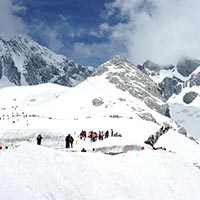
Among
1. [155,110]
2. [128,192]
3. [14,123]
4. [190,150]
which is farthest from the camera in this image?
[155,110]

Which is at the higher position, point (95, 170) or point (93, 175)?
point (95, 170)

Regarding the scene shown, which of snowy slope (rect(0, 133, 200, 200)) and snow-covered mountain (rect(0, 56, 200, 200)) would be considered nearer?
snowy slope (rect(0, 133, 200, 200))

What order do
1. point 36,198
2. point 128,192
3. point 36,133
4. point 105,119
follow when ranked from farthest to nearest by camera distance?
point 105,119
point 36,133
point 128,192
point 36,198

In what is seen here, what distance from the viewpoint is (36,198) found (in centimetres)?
1983

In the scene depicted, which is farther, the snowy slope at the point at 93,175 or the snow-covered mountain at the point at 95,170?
the snow-covered mountain at the point at 95,170

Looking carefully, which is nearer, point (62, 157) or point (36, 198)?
point (36, 198)

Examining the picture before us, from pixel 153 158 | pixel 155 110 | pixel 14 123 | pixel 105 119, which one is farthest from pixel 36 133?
pixel 155 110

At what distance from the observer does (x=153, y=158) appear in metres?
32.2

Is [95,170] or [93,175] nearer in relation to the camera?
[93,175]

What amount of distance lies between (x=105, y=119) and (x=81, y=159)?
38647 millimetres

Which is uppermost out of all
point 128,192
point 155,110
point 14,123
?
point 155,110

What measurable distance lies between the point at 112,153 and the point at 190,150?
63.2ft

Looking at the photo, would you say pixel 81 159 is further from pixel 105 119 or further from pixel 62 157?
pixel 105 119

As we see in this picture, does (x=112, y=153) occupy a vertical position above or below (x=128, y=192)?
above
